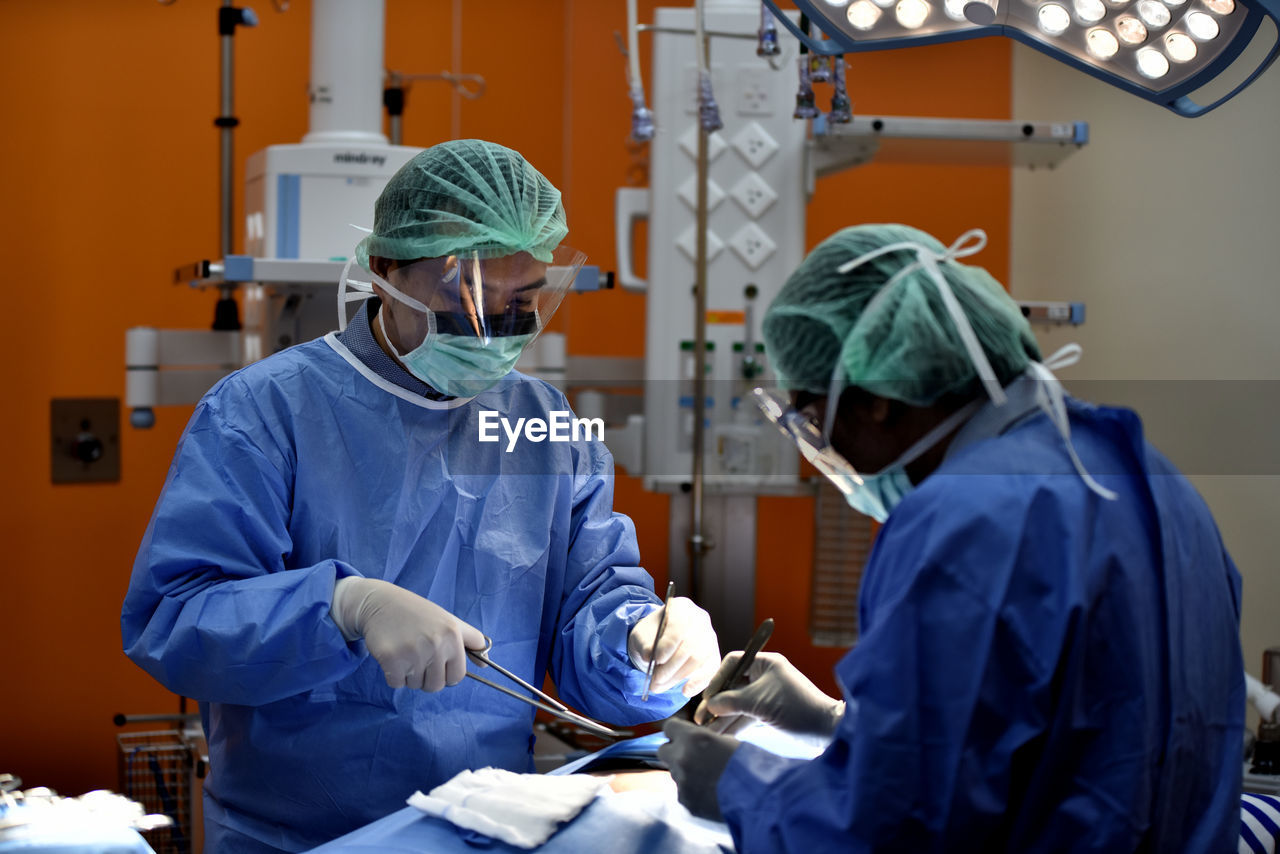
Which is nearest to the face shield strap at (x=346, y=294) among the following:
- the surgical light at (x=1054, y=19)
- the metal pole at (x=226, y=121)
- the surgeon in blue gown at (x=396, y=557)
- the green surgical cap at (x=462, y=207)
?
the surgeon in blue gown at (x=396, y=557)

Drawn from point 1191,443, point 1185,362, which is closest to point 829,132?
point 1185,362

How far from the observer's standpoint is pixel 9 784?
1.53 meters

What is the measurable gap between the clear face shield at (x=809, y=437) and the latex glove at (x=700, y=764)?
0.96 ft

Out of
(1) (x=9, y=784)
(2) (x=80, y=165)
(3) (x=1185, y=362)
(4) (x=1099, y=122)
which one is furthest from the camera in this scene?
(4) (x=1099, y=122)

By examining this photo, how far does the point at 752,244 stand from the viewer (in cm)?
297

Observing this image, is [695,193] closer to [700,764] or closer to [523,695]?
[523,695]

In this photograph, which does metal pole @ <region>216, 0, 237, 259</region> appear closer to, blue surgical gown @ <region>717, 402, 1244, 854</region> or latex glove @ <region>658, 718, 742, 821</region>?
latex glove @ <region>658, 718, 742, 821</region>

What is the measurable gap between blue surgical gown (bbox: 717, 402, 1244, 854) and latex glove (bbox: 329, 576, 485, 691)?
19.3 inches

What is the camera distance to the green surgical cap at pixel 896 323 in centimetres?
113

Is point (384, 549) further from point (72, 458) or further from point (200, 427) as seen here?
point (72, 458)

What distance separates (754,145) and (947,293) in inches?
76.0

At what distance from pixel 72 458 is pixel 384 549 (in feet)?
6.70

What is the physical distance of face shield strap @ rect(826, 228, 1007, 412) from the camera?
111 centimetres

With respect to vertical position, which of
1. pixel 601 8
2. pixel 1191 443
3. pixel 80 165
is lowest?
pixel 1191 443
